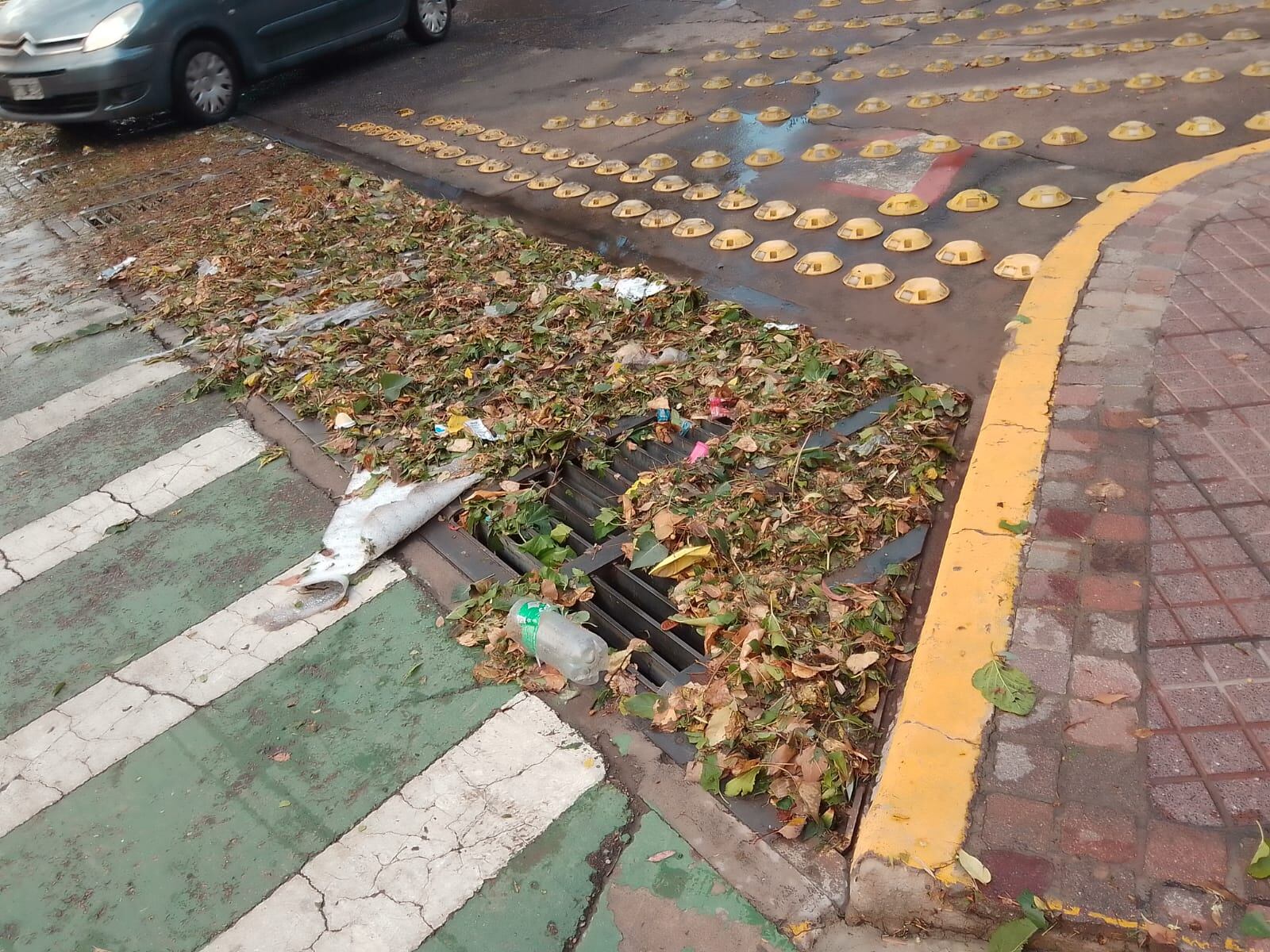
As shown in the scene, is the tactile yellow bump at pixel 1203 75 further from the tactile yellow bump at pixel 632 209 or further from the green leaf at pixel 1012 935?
the green leaf at pixel 1012 935

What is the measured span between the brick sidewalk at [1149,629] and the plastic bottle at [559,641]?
1.10 m

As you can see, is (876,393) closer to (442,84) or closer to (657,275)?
(657,275)

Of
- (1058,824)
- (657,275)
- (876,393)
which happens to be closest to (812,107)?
(657,275)

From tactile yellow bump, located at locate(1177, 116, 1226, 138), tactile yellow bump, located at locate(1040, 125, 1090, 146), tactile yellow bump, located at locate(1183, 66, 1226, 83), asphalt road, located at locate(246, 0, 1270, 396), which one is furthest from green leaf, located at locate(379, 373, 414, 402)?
tactile yellow bump, located at locate(1183, 66, 1226, 83)

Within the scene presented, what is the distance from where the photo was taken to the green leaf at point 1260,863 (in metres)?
1.87

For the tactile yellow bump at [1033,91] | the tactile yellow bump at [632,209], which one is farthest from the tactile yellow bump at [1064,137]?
the tactile yellow bump at [632,209]

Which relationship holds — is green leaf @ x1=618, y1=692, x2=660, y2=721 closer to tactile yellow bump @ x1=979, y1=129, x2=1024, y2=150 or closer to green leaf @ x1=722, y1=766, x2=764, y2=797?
green leaf @ x1=722, y1=766, x2=764, y2=797

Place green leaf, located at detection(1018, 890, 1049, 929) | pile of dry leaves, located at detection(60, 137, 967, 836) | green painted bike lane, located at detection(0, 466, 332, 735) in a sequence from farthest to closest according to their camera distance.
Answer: green painted bike lane, located at detection(0, 466, 332, 735), pile of dry leaves, located at detection(60, 137, 967, 836), green leaf, located at detection(1018, 890, 1049, 929)

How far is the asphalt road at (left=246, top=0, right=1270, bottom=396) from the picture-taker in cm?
461

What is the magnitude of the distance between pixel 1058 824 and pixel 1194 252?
3.04 m

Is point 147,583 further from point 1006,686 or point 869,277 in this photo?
point 869,277

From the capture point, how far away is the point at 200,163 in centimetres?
781

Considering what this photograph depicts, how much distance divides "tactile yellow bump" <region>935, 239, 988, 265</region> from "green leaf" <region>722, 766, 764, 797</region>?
A: 3.12 m

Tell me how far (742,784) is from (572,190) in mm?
4785
